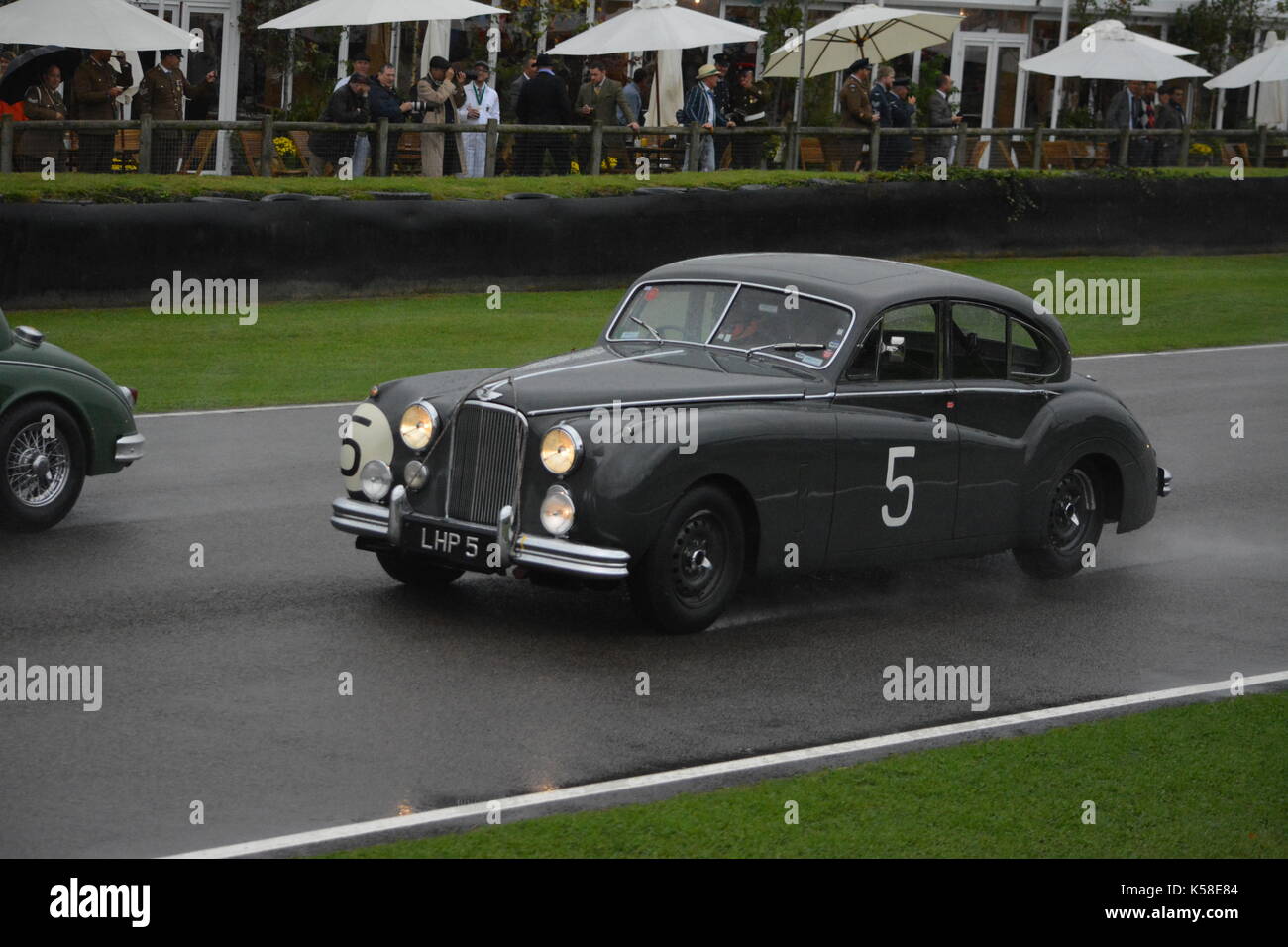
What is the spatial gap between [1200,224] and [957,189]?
459cm

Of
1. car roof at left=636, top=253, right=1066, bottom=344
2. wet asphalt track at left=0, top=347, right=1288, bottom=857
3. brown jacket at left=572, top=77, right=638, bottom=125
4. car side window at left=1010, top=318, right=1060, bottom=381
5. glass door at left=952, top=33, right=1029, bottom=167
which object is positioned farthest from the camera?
glass door at left=952, top=33, right=1029, bottom=167

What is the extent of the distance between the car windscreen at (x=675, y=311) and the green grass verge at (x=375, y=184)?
918cm

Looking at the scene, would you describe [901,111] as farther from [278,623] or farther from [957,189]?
[278,623]

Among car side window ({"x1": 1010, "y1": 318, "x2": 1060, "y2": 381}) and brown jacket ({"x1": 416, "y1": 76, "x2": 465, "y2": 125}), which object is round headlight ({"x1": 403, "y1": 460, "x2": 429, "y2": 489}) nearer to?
car side window ({"x1": 1010, "y1": 318, "x2": 1060, "y2": 381})

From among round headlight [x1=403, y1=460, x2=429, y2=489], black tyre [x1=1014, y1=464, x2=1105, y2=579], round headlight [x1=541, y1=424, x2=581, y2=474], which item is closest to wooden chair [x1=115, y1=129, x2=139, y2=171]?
round headlight [x1=403, y1=460, x2=429, y2=489]

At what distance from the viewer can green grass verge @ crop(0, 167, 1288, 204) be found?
17562 mm

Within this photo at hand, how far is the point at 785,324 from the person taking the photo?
9438mm

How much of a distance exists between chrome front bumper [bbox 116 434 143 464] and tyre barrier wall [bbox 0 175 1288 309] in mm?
7151

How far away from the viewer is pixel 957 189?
2409 centimetres

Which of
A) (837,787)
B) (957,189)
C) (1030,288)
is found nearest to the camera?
(837,787)

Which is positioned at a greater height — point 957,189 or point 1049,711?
point 957,189

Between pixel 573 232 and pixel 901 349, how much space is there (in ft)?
37.2

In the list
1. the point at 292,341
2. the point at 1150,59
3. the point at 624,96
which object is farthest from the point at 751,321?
the point at 1150,59

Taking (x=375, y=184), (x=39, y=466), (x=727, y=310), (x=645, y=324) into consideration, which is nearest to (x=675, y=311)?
(x=645, y=324)
